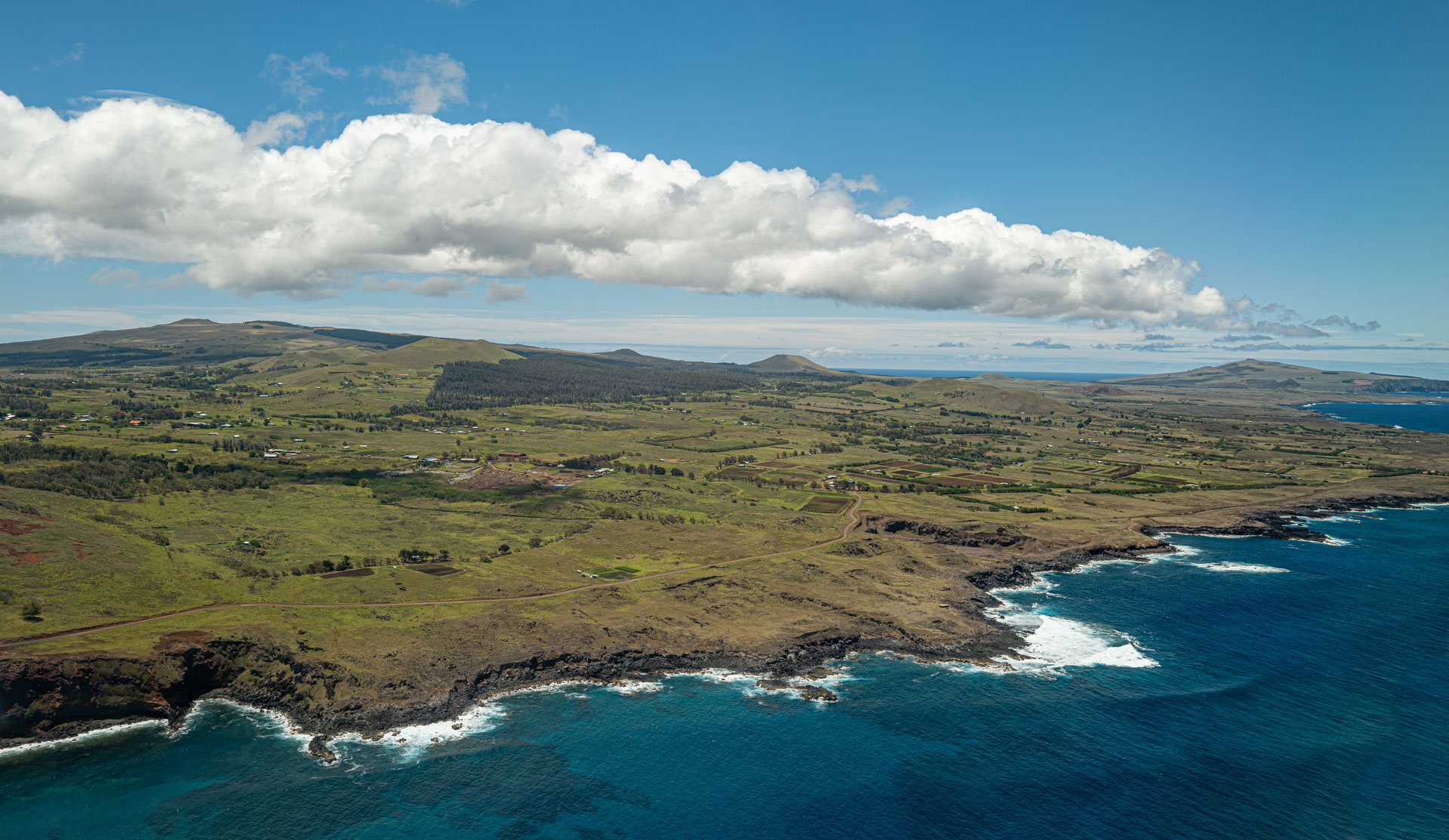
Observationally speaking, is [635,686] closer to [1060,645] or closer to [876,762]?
[876,762]

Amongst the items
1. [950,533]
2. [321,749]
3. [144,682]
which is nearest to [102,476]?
[144,682]

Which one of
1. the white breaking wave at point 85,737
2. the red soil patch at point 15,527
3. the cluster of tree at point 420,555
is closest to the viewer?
the white breaking wave at point 85,737

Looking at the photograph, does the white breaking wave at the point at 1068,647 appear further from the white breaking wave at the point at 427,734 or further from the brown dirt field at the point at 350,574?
the brown dirt field at the point at 350,574

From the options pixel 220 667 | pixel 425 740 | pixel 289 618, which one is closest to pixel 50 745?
pixel 220 667

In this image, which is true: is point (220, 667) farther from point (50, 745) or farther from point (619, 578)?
point (619, 578)

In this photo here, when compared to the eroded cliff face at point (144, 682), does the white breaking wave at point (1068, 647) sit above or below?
below

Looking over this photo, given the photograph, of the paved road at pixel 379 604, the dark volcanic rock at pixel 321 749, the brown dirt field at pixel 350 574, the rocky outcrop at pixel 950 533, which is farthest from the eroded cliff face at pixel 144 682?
the rocky outcrop at pixel 950 533

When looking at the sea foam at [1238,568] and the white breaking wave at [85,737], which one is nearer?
the white breaking wave at [85,737]
